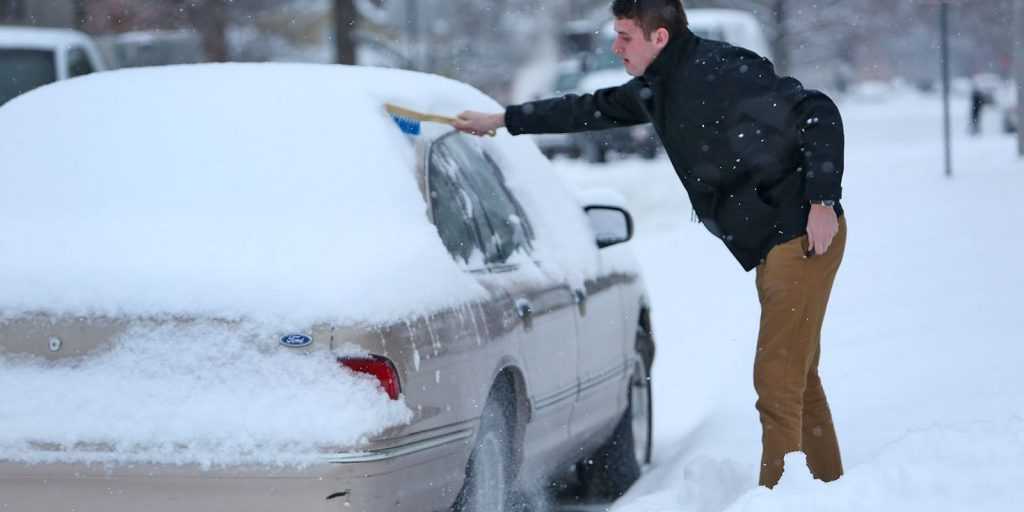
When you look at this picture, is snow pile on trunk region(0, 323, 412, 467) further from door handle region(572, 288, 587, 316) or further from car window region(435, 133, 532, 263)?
door handle region(572, 288, 587, 316)

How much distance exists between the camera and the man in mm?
5285

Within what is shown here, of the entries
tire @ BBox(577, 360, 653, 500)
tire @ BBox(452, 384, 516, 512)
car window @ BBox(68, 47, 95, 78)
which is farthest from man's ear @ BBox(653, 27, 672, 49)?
car window @ BBox(68, 47, 95, 78)

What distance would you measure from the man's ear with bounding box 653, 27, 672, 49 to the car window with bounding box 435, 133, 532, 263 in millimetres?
778

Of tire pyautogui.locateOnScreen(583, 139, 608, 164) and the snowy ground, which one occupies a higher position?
tire pyautogui.locateOnScreen(583, 139, 608, 164)

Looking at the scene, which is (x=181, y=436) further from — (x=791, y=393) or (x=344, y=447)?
(x=791, y=393)

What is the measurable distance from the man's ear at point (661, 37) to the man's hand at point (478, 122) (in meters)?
0.69

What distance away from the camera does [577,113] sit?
5.89 metres

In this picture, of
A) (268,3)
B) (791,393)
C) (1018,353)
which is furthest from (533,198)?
(268,3)

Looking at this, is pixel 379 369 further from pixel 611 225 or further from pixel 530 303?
pixel 611 225

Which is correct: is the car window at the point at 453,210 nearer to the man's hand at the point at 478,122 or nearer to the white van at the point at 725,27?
the man's hand at the point at 478,122

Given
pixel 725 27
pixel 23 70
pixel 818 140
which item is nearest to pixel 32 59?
pixel 23 70

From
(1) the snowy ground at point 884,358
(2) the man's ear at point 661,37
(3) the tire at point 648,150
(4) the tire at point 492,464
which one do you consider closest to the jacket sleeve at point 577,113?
(2) the man's ear at point 661,37

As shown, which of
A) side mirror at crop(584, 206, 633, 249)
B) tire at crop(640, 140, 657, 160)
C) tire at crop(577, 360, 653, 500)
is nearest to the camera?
side mirror at crop(584, 206, 633, 249)

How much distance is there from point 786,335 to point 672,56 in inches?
36.1
